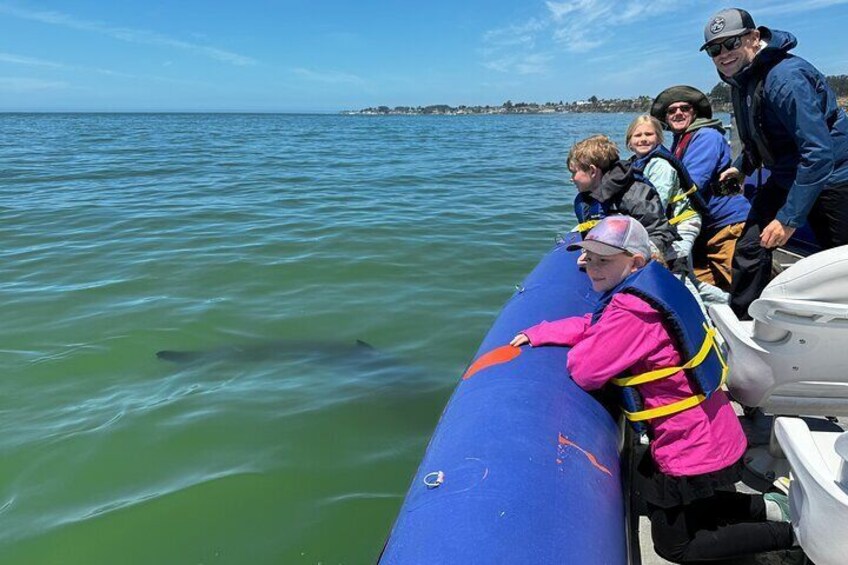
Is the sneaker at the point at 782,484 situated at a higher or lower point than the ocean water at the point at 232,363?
higher

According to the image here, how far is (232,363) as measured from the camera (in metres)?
5.35

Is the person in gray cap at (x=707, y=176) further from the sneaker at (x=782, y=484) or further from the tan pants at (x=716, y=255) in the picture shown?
the sneaker at (x=782, y=484)

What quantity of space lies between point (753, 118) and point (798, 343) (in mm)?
1449

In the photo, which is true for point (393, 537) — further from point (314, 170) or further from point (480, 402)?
point (314, 170)

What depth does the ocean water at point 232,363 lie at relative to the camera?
3451 mm

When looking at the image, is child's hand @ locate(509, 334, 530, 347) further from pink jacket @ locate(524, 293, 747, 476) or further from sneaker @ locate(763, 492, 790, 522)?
sneaker @ locate(763, 492, 790, 522)

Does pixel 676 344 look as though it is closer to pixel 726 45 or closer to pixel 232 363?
pixel 726 45

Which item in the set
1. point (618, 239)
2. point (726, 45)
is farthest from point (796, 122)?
point (618, 239)

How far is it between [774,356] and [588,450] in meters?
1.05

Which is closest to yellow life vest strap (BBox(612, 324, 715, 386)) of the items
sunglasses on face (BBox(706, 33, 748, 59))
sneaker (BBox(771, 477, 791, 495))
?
sneaker (BBox(771, 477, 791, 495))

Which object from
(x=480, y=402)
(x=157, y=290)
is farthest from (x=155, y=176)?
(x=480, y=402)

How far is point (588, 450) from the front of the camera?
7.34 feet

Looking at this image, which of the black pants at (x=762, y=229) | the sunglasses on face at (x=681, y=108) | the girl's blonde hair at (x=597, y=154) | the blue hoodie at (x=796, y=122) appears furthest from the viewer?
the sunglasses on face at (x=681, y=108)

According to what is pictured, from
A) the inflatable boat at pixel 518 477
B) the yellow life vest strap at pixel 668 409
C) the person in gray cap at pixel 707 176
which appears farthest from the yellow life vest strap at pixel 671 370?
the person in gray cap at pixel 707 176
